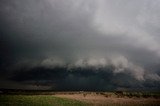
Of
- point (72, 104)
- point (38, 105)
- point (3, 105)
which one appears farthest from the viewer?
point (72, 104)

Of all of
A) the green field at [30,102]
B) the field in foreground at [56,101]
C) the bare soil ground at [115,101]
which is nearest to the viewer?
the green field at [30,102]

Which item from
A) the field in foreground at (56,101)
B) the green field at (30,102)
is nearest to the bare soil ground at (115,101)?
the field in foreground at (56,101)

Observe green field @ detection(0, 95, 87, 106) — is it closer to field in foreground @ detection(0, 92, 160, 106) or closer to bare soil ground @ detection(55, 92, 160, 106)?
field in foreground @ detection(0, 92, 160, 106)

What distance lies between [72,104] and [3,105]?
2332cm

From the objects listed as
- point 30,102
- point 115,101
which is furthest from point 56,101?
point 115,101

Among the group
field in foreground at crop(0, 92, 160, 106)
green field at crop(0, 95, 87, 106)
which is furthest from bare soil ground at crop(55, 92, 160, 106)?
green field at crop(0, 95, 87, 106)

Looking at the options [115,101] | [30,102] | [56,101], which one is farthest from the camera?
[115,101]

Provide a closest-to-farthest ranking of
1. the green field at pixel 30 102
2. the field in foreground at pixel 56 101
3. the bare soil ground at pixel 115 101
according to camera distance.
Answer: the green field at pixel 30 102, the field in foreground at pixel 56 101, the bare soil ground at pixel 115 101

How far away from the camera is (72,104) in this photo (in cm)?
7406

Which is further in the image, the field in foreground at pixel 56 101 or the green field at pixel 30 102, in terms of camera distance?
the field in foreground at pixel 56 101

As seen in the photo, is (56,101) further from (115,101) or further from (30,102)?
(115,101)

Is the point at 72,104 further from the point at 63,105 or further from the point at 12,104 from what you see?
the point at 12,104

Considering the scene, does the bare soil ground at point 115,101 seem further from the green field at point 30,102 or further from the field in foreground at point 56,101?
the green field at point 30,102

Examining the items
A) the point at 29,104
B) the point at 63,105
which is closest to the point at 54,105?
the point at 63,105
